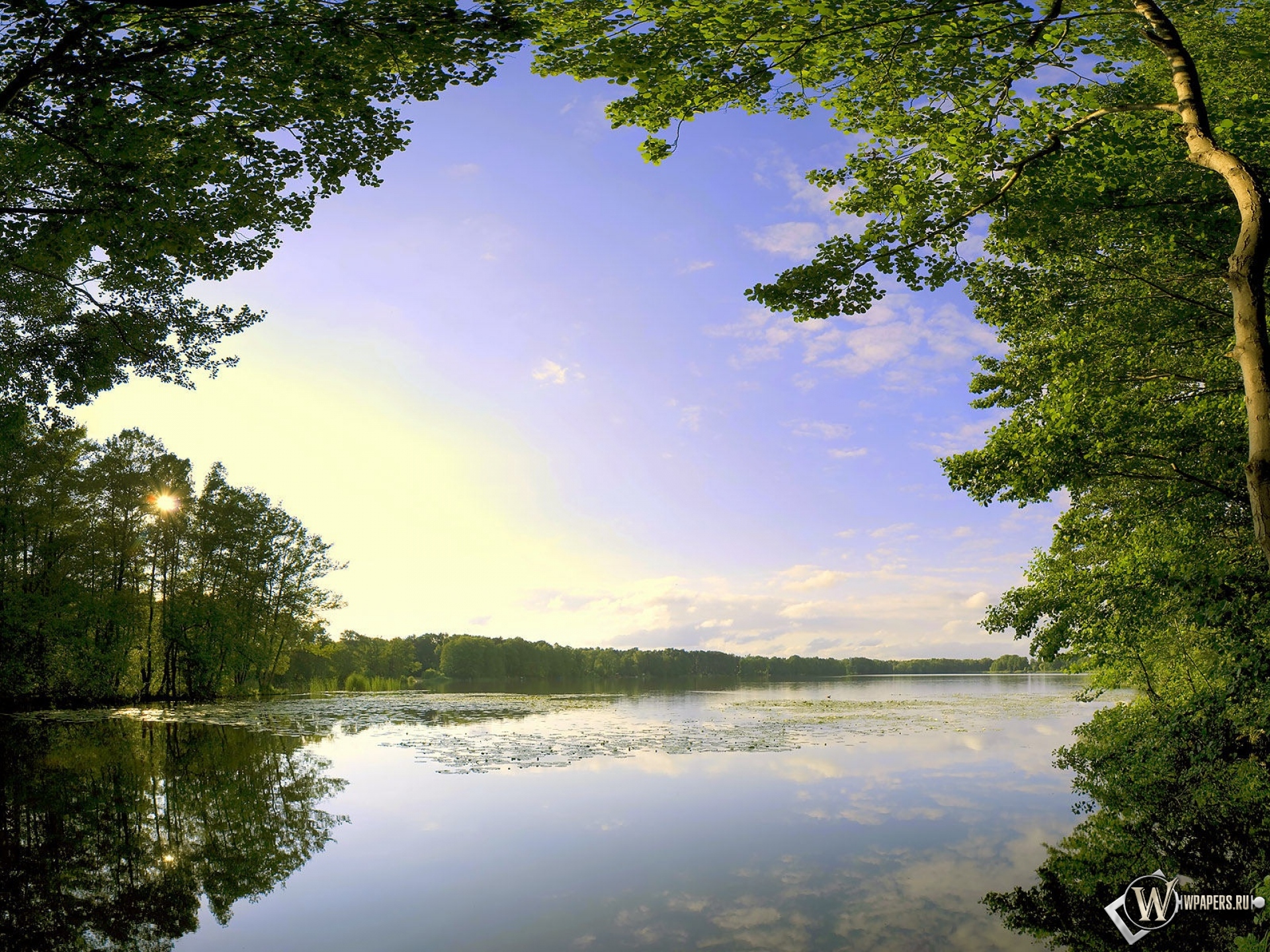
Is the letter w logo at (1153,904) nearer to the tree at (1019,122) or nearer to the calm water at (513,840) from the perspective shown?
the calm water at (513,840)

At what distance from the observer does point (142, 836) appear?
1058 centimetres

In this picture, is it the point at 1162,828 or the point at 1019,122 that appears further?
the point at 1162,828

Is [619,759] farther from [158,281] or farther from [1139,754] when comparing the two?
[158,281]

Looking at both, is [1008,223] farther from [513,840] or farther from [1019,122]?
[513,840]

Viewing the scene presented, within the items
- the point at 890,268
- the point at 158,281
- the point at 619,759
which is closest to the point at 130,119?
the point at 158,281

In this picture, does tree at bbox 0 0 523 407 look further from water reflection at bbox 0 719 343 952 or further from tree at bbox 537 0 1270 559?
water reflection at bbox 0 719 343 952

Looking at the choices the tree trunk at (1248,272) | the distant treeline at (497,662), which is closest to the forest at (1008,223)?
the tree trunk at (1248,272)

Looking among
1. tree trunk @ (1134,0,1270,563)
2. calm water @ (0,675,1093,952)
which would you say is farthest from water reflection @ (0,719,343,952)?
tree trunk @ (1134,0,1270,563)

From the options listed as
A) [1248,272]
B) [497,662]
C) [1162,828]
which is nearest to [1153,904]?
[1162,828]

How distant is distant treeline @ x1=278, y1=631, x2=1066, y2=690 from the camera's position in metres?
82.4

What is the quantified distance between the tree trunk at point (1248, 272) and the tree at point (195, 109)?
7.38m

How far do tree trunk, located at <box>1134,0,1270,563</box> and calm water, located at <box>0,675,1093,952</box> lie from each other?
5541mm

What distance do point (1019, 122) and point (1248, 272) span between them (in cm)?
343

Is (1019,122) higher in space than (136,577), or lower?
higher
